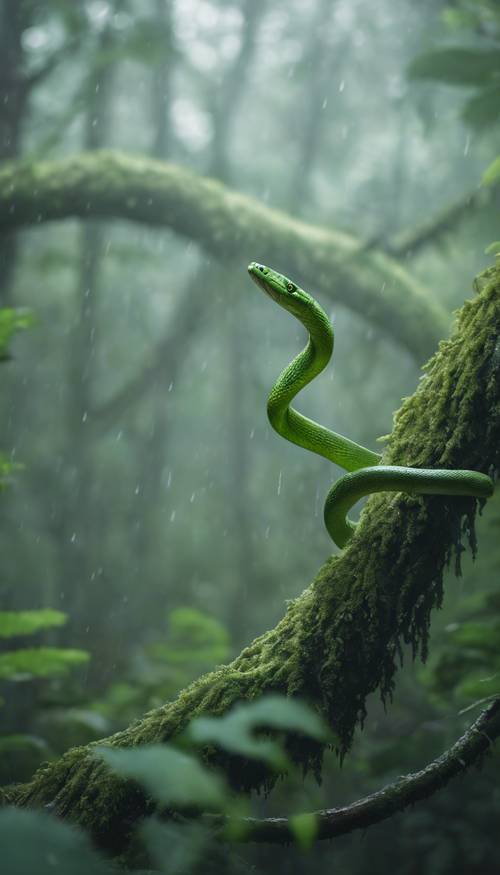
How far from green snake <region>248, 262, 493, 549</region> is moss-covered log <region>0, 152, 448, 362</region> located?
4.24 m

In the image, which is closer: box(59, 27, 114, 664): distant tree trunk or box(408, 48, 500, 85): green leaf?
box(408, 48, 500, 85): green leaf

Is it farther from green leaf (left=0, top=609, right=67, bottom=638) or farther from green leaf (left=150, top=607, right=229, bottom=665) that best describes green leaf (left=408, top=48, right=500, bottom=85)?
green leaf (left=150, top=607, right=229, bottom=665)

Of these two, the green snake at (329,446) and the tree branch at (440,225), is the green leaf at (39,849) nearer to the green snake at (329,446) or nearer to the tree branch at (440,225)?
the green snake at (329,446)

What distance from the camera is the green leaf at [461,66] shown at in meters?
5.01

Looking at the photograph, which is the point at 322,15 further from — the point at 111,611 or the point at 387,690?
the point at 387,690

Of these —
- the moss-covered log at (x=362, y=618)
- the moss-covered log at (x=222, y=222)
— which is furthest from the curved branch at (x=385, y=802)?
the moss-covered log at (x=222, y=222)

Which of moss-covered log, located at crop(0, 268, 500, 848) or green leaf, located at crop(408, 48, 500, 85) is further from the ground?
green leaf, located at crop(408, 48, 500, 85)

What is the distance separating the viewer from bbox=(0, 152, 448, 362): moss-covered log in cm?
634

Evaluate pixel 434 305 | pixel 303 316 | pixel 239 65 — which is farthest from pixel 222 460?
pixel 303 316

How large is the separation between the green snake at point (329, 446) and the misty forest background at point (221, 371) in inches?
32.7

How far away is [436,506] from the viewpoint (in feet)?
6.72

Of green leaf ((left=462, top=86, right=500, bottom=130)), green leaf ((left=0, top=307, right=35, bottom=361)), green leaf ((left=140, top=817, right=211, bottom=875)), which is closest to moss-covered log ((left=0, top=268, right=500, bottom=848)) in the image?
green leaf ((left=140, top=817, right=211, bottom=875))

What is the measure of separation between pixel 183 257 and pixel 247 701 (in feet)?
67.7

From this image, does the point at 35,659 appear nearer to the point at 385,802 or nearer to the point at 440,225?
the point at 385,802
